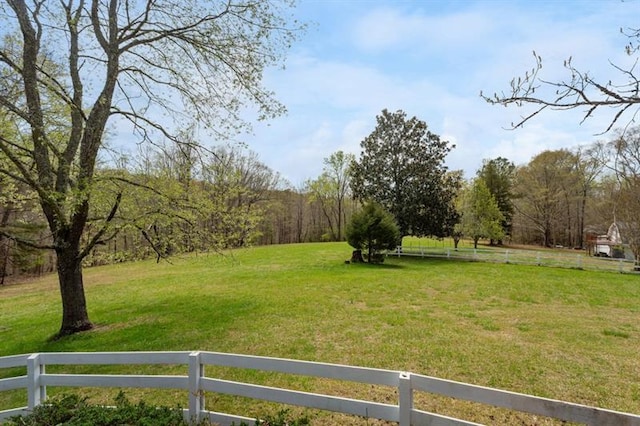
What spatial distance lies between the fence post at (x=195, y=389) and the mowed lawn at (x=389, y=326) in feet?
2.87

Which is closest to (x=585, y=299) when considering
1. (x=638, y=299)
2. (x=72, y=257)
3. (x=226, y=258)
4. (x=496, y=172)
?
(x=638, y=299)

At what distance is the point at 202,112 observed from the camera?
883 centimetres

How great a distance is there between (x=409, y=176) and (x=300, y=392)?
20.8 metres

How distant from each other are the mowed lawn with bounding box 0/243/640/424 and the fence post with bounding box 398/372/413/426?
1.25 meters

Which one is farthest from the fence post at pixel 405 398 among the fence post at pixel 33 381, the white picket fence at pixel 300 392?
the fence post at pixel 33 381

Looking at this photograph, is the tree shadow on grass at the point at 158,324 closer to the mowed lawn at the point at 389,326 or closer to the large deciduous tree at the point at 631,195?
the mowed lawn at the point at 389,326

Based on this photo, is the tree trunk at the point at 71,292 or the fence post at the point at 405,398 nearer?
the fence post at the point at 405,398

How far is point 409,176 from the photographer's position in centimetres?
2253

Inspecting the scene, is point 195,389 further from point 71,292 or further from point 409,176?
point 409,176

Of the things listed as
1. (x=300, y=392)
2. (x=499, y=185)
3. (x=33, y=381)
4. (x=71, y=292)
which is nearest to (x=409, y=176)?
(x=499, y=185)

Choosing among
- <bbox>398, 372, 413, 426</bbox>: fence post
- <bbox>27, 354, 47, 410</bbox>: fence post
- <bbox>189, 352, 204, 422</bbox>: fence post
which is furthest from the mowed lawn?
<bbox>27, 354, 47, 410</bbox>: fence post

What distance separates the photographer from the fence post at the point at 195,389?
3496 millimetres

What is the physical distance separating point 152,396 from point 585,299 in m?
12.9

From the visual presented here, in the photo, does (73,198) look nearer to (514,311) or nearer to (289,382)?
(289,382)
